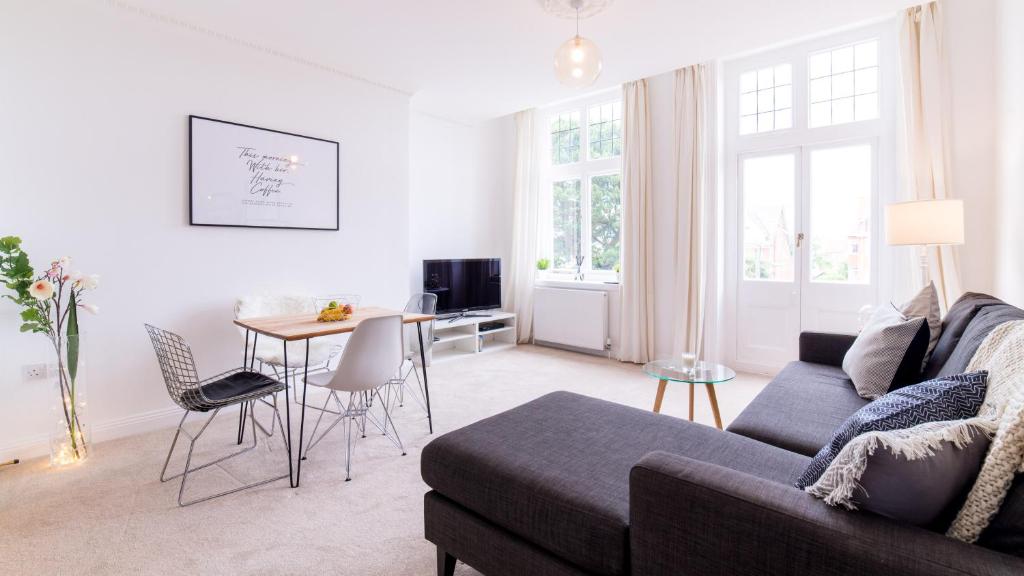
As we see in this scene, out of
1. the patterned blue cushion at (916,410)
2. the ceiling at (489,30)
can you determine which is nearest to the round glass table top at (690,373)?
the patterned blue cushion at (916,410)

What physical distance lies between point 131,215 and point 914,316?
180 inches

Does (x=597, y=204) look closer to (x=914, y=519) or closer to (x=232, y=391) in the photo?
(x=232, y=391)

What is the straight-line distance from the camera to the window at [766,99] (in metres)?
4.46

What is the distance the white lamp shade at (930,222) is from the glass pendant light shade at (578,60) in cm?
209

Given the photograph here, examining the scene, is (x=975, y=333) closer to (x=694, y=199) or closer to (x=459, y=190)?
(x=694, y=199)

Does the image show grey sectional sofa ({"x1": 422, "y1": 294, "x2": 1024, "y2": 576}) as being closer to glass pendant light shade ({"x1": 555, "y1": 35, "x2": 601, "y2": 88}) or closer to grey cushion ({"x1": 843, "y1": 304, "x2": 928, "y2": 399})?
grey cushion ({"x1": 843, "y1": 304, "x2": 928, "y2": 399})

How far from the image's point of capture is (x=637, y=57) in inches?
165

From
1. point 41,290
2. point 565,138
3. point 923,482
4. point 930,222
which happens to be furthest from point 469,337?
point 923,482

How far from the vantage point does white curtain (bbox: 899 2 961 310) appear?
3545 mm

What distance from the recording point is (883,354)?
225 centimetres

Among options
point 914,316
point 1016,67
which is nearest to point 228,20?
point 914,316

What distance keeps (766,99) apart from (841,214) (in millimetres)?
1273

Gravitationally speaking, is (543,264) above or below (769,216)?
below

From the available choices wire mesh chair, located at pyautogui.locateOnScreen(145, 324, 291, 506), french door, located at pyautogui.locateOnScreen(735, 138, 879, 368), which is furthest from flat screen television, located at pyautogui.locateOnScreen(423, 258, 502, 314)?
wire mesh chair, located at pyautogui.locateOnScreen(145, 324, 291, 506)
